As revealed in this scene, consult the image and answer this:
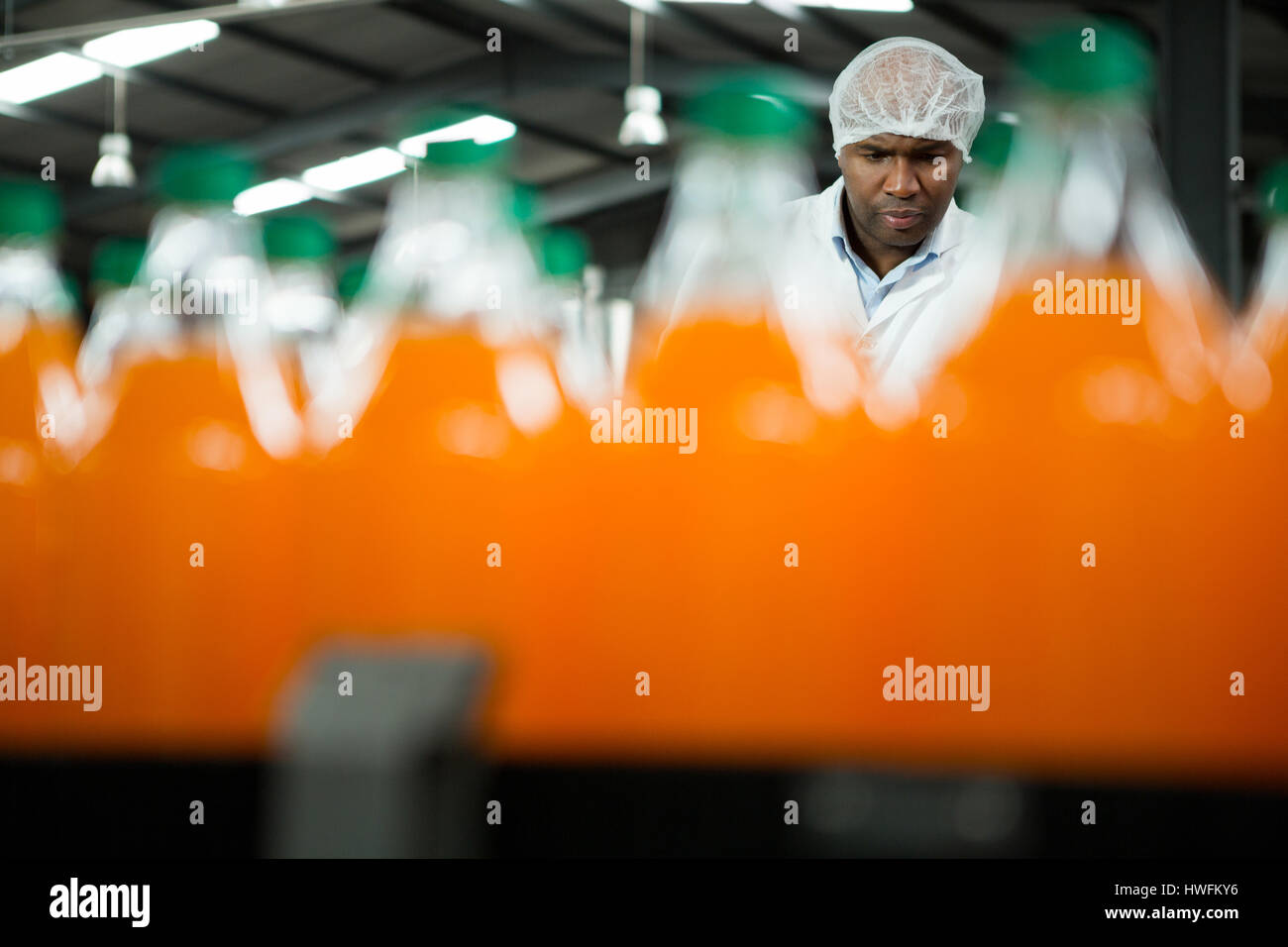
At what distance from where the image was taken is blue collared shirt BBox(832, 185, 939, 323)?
126 inches

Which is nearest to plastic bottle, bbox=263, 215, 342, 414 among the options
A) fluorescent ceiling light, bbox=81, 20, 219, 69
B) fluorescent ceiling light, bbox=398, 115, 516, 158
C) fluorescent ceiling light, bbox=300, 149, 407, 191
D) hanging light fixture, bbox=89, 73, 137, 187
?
fluorescent ceiling light, bbox=300, 149, 407, 191

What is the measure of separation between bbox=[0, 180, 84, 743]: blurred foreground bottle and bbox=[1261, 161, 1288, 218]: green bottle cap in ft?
9.57

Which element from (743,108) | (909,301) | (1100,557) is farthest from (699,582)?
(743,108)

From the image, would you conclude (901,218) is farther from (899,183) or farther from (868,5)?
(868,5)

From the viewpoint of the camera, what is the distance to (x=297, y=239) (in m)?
3.39

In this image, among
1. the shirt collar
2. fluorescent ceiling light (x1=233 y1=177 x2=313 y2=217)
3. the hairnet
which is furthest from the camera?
fluorescent ceiling light (x1=233 y1=177 x2=313 y2=217)

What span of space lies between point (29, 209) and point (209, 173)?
49 cm

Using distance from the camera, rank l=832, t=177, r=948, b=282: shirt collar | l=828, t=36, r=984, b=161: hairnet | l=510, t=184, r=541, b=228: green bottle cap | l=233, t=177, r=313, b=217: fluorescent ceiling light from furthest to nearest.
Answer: l=233, t=177, r=313, b=217: fluorescent ceiling light, l=510, t=184, r=541, b=228: green bottle cap, l=832, t=177, r=948, b=282: shirt collar, l=828, t=36, r=984, b=161: hairnet

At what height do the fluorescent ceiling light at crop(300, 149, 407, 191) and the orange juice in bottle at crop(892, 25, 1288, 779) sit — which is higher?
the fluorescent ceiling light at crop(300, 149, 407, 191)

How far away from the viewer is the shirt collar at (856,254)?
319 cm

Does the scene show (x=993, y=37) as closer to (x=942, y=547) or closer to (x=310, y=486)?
(x=942, y=547)

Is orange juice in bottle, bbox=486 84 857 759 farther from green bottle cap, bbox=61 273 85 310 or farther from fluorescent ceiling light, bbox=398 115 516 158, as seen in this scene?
green bottle cap, bbox=61 273 85 310
